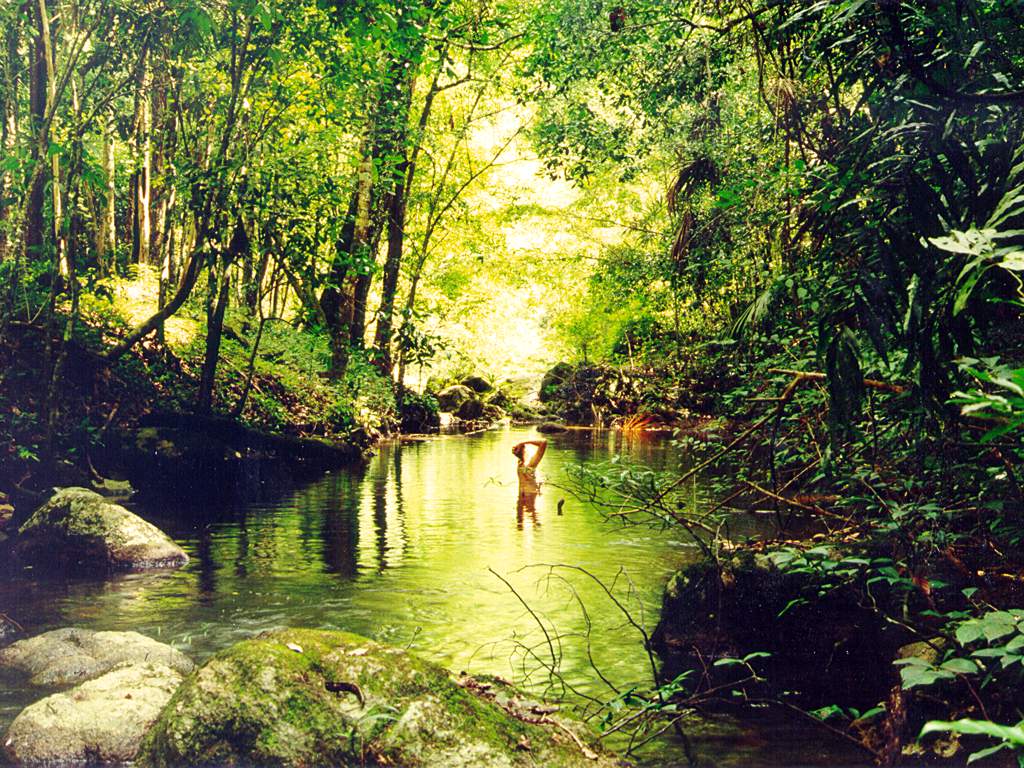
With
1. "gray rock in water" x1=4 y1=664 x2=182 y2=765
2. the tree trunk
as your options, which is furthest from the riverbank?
the tree trunk

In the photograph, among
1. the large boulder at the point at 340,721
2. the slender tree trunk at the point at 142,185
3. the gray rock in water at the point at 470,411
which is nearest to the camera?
the large boulder at the point at 340,721

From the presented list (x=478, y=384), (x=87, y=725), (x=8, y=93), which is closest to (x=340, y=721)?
(x=87, y=725)

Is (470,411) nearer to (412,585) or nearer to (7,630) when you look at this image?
(412,585)

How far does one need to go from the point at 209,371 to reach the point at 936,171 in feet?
54.2

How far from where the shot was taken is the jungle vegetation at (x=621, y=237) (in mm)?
4094

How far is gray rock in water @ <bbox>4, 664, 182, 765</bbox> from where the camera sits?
570 cm

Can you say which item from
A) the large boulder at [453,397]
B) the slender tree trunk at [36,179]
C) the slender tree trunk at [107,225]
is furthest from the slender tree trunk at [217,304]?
the large boulder at [453,397]

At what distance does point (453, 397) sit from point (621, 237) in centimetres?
1128

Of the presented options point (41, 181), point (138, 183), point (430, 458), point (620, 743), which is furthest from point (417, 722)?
point (138, 183)

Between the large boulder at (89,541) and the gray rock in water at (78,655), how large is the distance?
3.51m

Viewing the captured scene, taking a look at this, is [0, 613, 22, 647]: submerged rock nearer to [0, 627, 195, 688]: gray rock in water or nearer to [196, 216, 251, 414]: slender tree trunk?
[0, 627, 195, 688]: gray rock in water

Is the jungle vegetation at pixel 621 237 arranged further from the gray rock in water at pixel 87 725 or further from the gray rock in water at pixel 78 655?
the gray rock in water at pixel 78 655

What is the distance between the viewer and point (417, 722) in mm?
4738

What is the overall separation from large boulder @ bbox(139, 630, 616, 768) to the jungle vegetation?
1659mm
